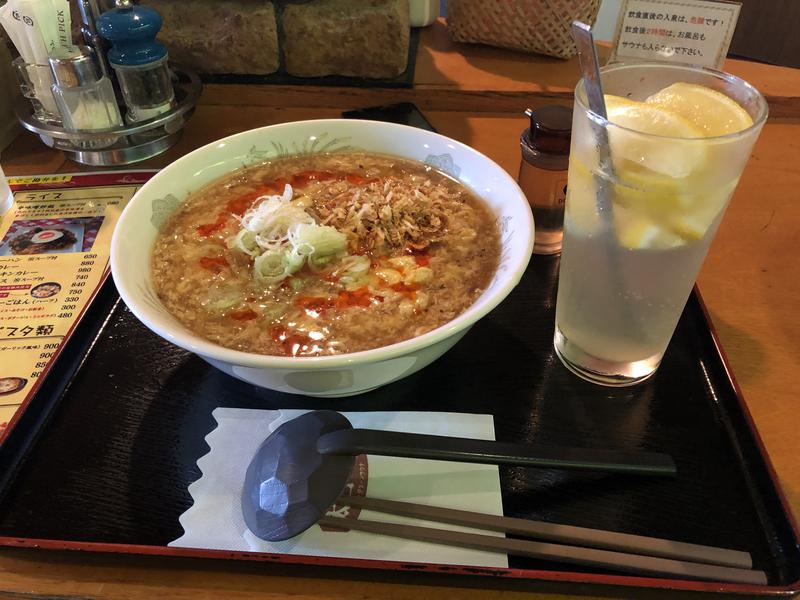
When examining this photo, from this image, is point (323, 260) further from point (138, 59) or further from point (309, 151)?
point (138, 59)

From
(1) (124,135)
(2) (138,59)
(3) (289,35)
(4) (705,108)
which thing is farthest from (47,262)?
(4) (705,108)

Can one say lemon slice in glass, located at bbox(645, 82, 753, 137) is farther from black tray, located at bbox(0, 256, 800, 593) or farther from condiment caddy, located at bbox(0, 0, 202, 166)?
condiment caddy, located at bbox(0, 0, 202, 166)

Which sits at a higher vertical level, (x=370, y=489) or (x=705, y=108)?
(x=705, y=108)

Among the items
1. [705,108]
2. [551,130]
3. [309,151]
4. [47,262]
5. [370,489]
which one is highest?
[705,108]

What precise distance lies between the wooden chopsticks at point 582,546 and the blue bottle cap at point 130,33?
5.15ft

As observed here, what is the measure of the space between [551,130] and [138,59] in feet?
4.24

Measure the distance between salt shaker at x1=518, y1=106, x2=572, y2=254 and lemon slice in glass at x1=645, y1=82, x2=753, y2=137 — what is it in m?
0.36

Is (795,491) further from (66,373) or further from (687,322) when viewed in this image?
(66,373)

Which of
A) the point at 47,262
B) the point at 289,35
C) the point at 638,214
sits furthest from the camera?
the point at 289,35

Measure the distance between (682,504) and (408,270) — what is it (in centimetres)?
64

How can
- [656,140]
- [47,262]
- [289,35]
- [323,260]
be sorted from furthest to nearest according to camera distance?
[289,35] → [47,262] → [323,260] → [656,140]

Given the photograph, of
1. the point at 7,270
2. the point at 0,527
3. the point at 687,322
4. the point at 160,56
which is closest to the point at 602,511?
the point at 687,322

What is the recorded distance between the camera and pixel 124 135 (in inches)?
71.2

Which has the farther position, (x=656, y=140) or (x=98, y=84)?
(x=98, y=84)
